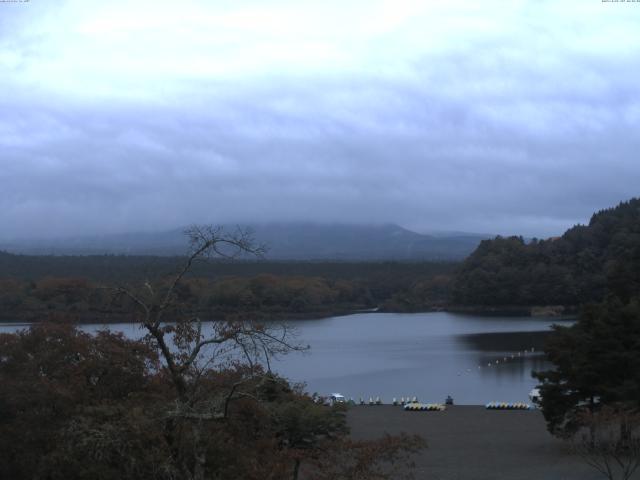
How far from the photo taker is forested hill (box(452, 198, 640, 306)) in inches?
2840

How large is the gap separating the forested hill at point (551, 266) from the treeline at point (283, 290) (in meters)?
6.49

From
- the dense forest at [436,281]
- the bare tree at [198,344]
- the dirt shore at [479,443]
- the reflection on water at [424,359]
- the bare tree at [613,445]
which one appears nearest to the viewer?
the bare tree at [198,344]

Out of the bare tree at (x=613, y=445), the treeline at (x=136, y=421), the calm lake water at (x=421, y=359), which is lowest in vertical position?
the calm lake water at (x=421, y=359)

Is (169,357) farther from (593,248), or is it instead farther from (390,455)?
(593,248)

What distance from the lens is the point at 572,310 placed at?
237 ft

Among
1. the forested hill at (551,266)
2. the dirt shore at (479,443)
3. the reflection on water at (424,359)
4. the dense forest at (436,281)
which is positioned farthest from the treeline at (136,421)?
the forested hill at (551,266)

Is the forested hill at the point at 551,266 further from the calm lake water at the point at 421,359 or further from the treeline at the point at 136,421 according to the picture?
the treeline at the point at 136,421

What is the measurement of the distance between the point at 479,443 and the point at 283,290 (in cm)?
5259

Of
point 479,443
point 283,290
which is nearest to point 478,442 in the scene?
point 479,443

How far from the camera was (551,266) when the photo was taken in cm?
7581

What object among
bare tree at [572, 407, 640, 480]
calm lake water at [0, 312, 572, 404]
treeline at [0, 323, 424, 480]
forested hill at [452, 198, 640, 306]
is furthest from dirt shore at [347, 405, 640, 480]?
forested hill at [452, 198, 640, 306]

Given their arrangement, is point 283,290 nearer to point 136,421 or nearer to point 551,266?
point 551,266

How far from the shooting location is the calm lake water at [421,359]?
3198 cm

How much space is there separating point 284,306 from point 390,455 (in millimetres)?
63673
